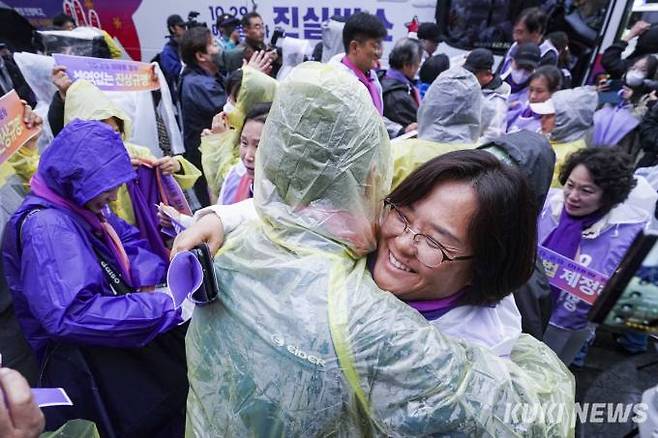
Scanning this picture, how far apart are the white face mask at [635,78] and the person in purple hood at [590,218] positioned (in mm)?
2276

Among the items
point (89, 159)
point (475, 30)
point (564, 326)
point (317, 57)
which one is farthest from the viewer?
point (475, 30)

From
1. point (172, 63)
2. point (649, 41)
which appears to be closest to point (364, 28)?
point (172, 63)

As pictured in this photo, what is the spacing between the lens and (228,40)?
6.12m

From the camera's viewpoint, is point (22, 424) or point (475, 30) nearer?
point (22, 424)

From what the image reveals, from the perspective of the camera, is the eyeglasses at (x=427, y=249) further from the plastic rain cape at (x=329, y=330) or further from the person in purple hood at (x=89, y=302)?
the person in purple hood at (x=89, y=302)

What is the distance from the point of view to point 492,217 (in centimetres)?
97

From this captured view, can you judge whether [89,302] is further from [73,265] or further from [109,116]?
[109,116]

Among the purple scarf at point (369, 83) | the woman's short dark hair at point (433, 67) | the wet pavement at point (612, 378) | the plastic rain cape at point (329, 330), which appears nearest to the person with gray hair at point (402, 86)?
the purple scarf at point (369, 83)

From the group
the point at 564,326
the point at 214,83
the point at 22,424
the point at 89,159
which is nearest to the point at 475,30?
the point at 214,83

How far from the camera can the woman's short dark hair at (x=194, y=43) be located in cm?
400

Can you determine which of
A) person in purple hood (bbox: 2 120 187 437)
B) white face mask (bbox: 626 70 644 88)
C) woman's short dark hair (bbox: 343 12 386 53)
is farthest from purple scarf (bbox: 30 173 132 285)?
white face mask (bbox: 626 70 644 88)

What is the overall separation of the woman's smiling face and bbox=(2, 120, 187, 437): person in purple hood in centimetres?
108

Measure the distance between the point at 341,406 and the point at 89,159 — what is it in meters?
1.48

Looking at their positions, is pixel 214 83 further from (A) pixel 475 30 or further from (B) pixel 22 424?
(A) pixel 475 30
